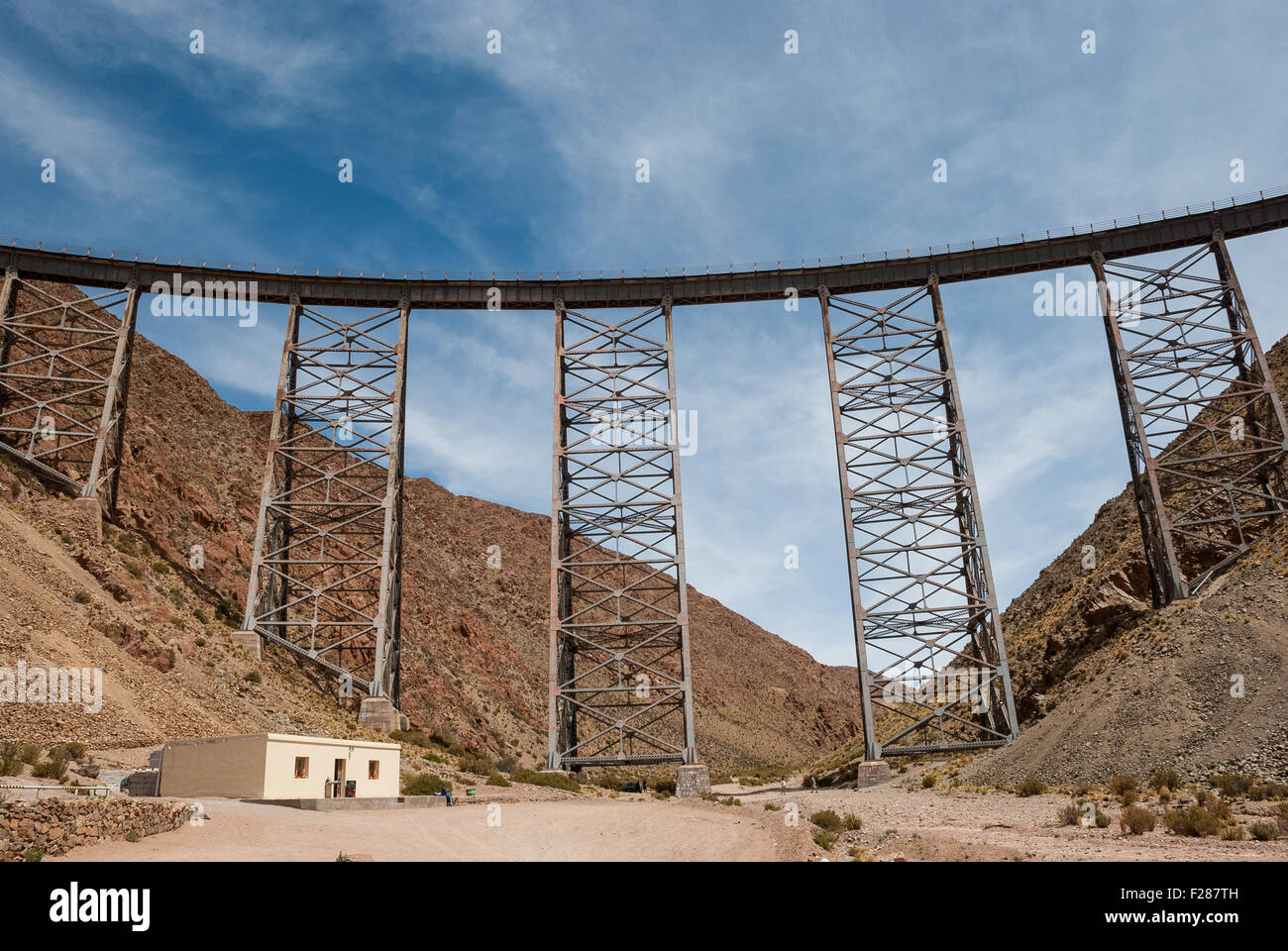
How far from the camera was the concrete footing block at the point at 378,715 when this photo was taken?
77.6 ft

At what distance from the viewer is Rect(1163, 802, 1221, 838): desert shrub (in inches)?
422

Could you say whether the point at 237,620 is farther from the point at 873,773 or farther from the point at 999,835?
the point at 999,835

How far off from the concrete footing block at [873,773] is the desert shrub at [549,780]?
7288 millimetres

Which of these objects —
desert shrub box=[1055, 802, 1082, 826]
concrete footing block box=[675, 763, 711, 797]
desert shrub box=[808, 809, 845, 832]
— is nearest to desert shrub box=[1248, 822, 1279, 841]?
desert shrub box=[1055, 802, 1082, 826]

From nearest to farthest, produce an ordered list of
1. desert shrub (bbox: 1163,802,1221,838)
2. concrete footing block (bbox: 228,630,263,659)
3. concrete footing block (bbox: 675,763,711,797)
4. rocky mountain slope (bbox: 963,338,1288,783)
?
desert shrub (bbox: 1163,802,1221,838) → rocky mountain slope (bbox: 963,338,1288,783) → concrete footing block (bbox: 675,763,711,797) → concrete footing block (bbox: 228,630,263,659)

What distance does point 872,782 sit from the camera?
22.4 meters

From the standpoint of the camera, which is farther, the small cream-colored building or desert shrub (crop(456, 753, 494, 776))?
desert shrub (crop(456, 753, 494, 776))

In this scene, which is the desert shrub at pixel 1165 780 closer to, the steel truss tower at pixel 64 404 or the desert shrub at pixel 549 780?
the desert shrub at pixel 549 780

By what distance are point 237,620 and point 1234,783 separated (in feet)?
80.3

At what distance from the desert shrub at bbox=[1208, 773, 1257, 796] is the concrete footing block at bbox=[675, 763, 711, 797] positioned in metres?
11.6

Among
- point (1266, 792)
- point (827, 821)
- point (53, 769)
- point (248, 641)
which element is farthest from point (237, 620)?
point (1266, 792)

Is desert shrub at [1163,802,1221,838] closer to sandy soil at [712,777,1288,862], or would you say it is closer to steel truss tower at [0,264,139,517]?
sandy soil at [712,777,1288,862]

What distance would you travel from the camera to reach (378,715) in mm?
23750

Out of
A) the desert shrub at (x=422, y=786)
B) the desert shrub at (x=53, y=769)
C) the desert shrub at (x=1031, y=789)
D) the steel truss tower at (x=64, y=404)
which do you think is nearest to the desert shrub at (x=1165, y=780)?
the desert shrub at (x=1031, y=789)
